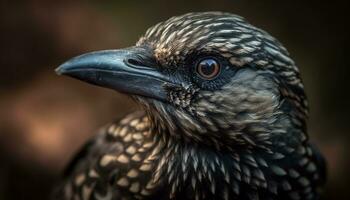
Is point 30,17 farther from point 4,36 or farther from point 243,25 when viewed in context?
point 243,25

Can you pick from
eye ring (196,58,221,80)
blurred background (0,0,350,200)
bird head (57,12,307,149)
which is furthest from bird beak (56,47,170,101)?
blurred background (0,0,350,200)

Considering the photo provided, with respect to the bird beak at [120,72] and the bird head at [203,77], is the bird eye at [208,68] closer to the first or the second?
the bird head at [203,77]

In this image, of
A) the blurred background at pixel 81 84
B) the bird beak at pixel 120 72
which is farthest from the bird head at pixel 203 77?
the blurred background at pixel 81 84

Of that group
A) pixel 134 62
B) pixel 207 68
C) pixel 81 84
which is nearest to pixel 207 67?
pixel 207 68

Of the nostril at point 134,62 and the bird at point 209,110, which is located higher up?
the nostril at point 134,62

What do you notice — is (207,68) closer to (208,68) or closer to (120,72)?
(208,68)

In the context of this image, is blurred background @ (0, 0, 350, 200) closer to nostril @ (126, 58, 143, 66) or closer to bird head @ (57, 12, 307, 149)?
bird head @ (57, 12, 307, 149)

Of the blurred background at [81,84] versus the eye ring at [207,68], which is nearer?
the eye ring at [207,68]

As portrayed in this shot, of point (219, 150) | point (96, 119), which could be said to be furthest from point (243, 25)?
point (96, 119)
